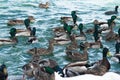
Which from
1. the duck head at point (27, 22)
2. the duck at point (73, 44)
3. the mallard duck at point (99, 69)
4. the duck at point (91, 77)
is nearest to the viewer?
the duck at point (91, 77)

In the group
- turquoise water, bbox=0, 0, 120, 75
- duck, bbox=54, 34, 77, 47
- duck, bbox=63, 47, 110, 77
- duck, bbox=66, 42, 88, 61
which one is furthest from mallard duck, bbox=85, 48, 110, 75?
duck, bbox=54, 34, 77, 47

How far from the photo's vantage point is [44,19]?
64.9ft

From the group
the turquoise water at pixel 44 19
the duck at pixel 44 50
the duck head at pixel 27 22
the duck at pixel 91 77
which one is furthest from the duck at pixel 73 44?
the duck at pixel 91 77

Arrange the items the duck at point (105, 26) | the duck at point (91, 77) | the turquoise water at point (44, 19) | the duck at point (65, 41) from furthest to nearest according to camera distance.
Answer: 1. the duck at point (105, 26)
2. the duck at point (65, 41)
3. the turquoise water at point (44, 19)
4. the duck at point (91, 77)

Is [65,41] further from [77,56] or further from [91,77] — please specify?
[91,77]

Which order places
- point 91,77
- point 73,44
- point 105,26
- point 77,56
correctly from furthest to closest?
point 105,26, point 73,44, point 77,56, point 91,77

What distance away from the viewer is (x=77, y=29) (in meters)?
18.1

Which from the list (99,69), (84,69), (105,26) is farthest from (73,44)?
(99,69)

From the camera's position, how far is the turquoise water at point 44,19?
13.5m

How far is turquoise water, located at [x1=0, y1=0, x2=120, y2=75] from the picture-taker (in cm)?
1355

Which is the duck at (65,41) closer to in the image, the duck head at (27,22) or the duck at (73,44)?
the duck at (73,44)

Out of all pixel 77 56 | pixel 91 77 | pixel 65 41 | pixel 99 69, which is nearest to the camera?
pixel 91 77

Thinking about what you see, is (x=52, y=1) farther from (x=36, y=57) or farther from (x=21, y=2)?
(x=36, y=57)

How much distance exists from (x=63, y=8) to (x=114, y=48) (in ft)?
27.7
